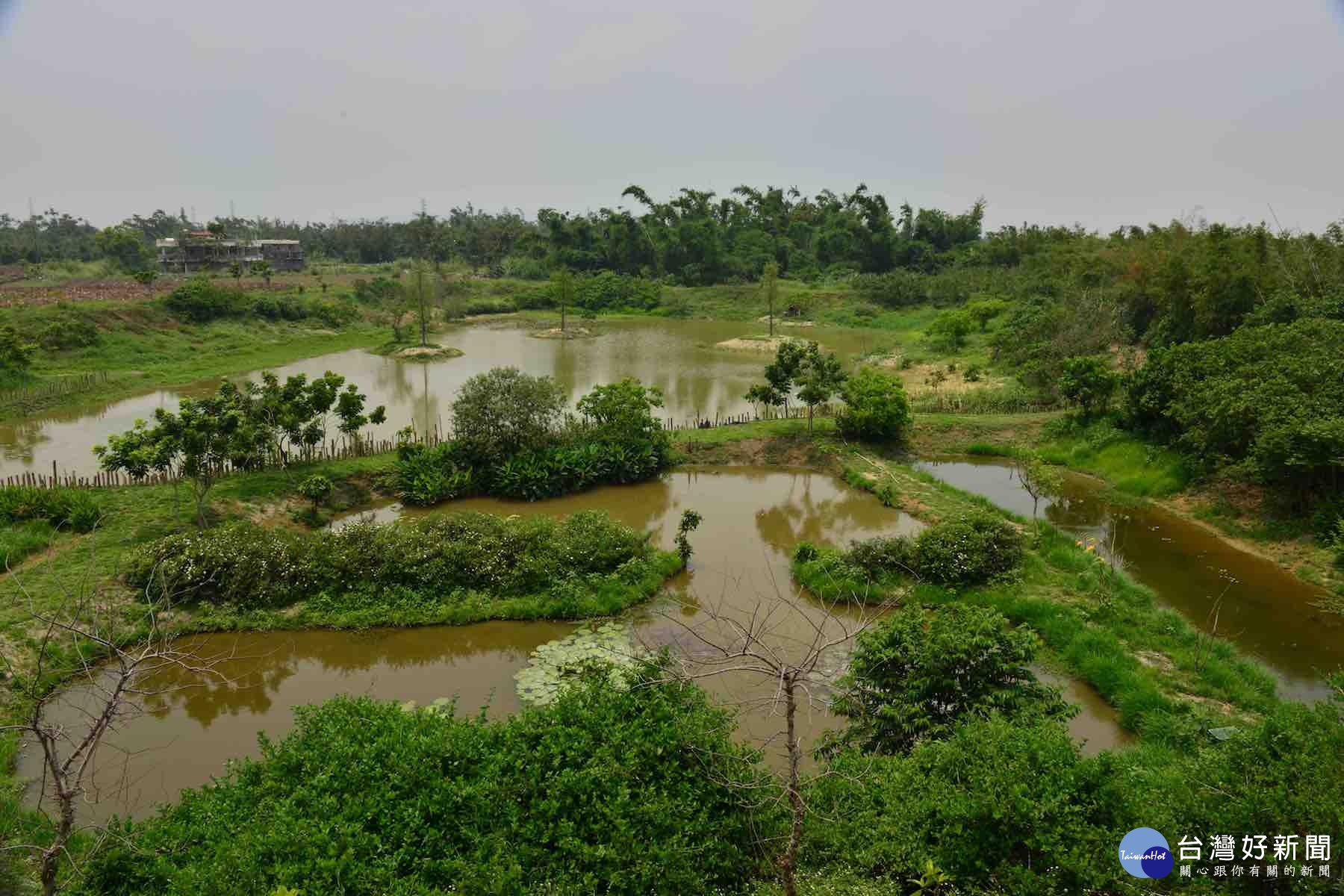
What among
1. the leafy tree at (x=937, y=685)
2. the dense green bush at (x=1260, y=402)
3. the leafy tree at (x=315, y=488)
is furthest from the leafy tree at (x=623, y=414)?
the dense green bush at (x=1260, y=402)

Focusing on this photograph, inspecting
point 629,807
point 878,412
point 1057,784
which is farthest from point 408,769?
point 878,412

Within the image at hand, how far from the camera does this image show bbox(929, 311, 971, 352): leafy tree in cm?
3772

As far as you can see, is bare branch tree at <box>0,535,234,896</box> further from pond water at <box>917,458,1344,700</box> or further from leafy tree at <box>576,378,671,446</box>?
pond water at <box>917,458,1344,700</box>

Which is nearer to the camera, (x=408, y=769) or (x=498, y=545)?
(x=408, y=769)

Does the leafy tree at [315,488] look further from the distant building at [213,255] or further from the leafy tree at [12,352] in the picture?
the distant building at [213,255]

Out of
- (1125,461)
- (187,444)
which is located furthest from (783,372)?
(187,444)

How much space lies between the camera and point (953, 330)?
3825 centimetres

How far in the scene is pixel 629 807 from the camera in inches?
255

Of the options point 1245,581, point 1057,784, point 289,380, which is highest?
point 289,380

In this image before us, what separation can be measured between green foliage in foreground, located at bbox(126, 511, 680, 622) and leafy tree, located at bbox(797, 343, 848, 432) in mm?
8778

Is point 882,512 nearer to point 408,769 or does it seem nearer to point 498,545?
point 498,545

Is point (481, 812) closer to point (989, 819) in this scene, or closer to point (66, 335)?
point (989, 819)

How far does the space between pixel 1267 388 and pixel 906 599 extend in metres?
9.67

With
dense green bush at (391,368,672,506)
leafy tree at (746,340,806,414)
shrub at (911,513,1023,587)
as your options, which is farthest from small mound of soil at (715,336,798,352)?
shrub at (911,513,1023,587)
